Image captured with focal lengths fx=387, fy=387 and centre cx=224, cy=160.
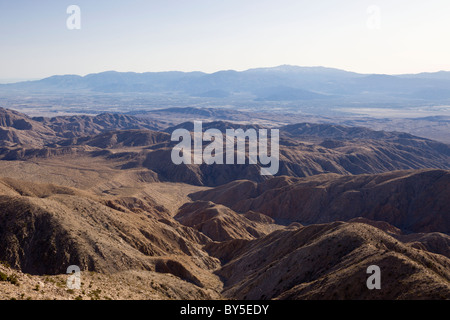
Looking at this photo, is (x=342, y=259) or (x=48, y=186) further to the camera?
(x=48, y=186)

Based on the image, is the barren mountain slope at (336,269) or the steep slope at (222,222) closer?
the barren mountain slope at (336,269)

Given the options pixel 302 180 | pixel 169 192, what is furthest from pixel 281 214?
pixel 169 192

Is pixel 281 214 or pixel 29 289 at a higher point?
pixel 29 289

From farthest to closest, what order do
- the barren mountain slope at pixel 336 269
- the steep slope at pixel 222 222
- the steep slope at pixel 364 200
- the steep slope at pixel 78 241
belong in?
the steep slope at pixel 364 200 → the steep slope at pixel 222 222 → the steep slope at pixel 78 241 → the barren mountain slope at pixel 336 269

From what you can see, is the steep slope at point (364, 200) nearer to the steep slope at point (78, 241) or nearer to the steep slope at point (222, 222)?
the steep slope at point (222, 222)

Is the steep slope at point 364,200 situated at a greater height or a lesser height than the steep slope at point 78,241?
lesser

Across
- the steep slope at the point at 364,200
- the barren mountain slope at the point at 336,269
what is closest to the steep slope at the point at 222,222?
the steep slope at the point at 364,200

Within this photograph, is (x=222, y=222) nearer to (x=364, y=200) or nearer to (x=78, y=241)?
(x=364, y=200)
